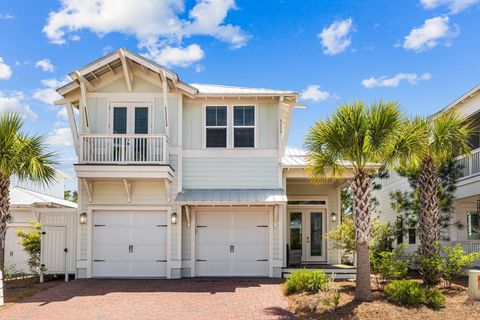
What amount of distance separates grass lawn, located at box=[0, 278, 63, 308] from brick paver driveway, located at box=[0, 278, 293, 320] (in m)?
0.37

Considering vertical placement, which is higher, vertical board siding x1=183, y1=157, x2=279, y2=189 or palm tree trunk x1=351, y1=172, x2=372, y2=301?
vertical board siding x1=183, y1=157, x2=279, y2=189

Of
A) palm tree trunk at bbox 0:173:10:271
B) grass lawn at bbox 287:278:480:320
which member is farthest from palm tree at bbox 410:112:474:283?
palm tree trunk at bbox 0:173:10:271

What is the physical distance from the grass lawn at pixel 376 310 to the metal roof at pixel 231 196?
4.44m

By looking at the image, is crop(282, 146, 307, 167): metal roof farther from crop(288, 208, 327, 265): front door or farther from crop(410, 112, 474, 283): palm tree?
crop(410, 112, 474, 283): palm tree

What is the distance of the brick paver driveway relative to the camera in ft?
38.7

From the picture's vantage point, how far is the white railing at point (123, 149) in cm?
1700

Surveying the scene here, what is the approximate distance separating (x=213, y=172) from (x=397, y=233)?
8651 mm

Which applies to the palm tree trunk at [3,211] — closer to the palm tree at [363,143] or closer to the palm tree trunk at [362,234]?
the palm tree at [363,143]

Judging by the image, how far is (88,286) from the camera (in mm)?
15680

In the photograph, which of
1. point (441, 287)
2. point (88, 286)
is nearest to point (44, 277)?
point (88, 286)

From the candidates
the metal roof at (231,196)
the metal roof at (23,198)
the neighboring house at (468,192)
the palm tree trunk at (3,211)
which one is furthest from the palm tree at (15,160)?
the neighboring house at (468,192)

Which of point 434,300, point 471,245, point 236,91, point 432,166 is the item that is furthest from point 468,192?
point 236,91

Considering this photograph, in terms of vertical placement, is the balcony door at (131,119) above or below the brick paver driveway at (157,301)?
above

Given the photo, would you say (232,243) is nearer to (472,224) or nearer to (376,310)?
(376,310)
